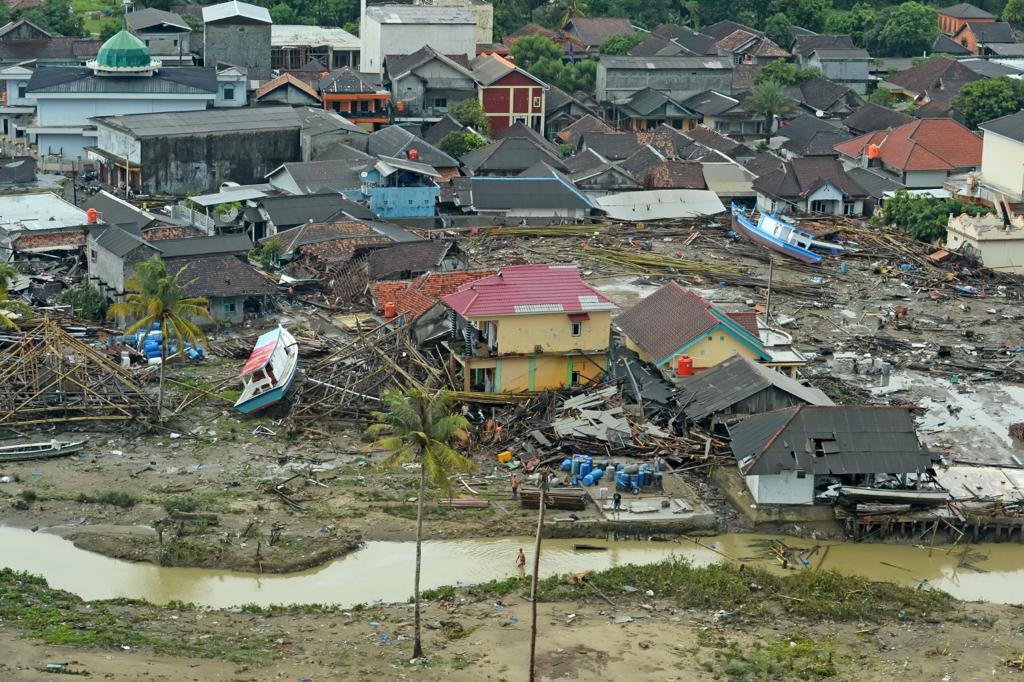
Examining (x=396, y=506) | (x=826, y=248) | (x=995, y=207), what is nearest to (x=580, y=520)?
(x=396, y=506)

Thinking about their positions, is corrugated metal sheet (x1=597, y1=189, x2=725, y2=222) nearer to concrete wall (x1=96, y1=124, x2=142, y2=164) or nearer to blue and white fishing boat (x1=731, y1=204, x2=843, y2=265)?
blue and white fishing boat (x1=731, y1=204, x2=843, y2=265)

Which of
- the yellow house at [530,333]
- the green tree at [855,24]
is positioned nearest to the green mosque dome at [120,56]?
the yellow house at [530,333]

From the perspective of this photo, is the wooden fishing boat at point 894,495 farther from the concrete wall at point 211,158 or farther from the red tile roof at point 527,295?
the concrete wall at point 211,158

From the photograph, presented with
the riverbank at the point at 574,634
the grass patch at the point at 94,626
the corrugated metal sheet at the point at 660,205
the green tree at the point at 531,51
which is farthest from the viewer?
the green tree at the point at 531,51

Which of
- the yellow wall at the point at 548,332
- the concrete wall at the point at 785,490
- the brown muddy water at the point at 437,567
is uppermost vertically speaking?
the yellow wall at the point at 548,332

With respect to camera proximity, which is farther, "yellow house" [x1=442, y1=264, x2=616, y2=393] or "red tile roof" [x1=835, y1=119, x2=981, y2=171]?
"red tile roof" [x1=835, y1=119, x2=981, y2=171]

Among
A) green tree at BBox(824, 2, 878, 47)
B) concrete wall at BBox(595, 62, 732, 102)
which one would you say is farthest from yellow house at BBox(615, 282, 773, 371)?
green tree at BBox(824, 2, 878, 47)
